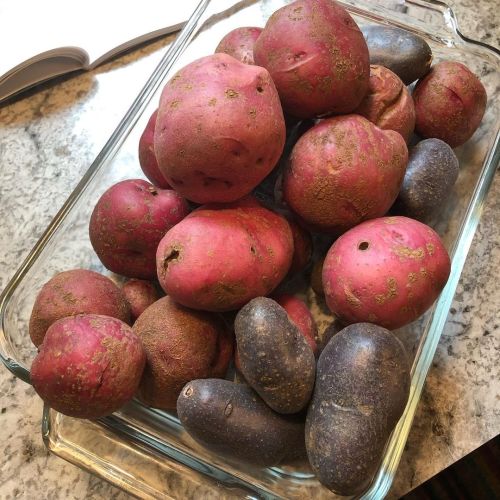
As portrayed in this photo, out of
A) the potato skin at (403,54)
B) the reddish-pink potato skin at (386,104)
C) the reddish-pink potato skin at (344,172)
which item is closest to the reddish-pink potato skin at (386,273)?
the reddish-pink potato skin at (344,172)

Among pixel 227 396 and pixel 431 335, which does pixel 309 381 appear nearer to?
pixel 227 396

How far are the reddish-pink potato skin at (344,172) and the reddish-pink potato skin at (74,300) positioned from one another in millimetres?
213

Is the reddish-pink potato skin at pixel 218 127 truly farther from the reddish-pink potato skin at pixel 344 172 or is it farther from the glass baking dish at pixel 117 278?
the glass baking dish at pixel 117 278

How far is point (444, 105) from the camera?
72 centimetres

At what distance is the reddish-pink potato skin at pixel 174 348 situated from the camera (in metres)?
0.59

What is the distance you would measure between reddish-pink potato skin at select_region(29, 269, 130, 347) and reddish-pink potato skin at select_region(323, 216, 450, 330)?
0.22 m

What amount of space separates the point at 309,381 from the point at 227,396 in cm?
8

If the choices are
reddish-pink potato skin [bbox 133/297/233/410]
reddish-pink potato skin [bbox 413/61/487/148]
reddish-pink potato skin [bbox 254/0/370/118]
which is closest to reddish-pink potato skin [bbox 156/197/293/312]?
reddish-pink potato skin [bbox 133/297/233/410]

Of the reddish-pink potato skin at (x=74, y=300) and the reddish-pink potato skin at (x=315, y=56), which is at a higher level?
the reddish-pink potato skin at (x=315, y=56)

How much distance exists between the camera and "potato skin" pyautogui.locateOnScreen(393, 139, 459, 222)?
67 cm

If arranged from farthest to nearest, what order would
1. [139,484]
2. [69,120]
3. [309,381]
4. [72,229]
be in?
[69,120]
[72,229]
[139,484]
[309,381]

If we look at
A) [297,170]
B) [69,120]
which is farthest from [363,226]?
[69,120]

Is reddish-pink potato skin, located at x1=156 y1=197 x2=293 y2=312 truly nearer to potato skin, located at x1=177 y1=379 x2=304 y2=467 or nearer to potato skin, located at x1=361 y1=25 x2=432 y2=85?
potato skin, located at x1=177 y1=379 x2=304 y2=467

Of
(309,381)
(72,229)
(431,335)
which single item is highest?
(72,229)
